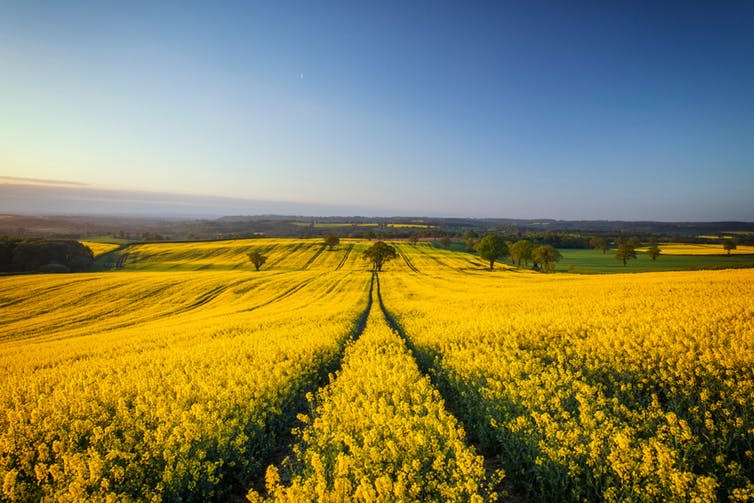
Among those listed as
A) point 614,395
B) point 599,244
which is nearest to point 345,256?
point 599,244

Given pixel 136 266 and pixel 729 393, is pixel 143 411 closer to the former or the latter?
pixel 729 393

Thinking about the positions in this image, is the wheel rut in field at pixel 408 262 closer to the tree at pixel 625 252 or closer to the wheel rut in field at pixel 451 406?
the tree at pixel 625 252

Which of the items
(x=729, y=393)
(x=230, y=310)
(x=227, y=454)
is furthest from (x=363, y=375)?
(x=230, y=310)

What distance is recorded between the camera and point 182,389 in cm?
782

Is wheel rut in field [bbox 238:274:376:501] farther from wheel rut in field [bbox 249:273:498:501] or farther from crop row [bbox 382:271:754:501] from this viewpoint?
crop row [bbox 382:271:754:501]

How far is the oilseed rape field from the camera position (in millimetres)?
4434

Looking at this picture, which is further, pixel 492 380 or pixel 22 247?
pixel 22 247

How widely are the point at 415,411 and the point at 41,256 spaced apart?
6516 centimetres

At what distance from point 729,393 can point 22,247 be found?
7114 centimetres

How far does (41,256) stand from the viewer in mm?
48062

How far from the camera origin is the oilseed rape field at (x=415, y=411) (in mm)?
4434

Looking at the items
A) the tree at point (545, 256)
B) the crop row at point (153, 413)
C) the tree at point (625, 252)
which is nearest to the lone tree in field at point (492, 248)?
the tree at point (545, 256)

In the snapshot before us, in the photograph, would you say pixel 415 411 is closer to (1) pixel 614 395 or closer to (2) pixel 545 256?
(1) pixel 614 395

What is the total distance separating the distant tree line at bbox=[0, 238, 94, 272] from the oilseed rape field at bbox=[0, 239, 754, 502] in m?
47.1
